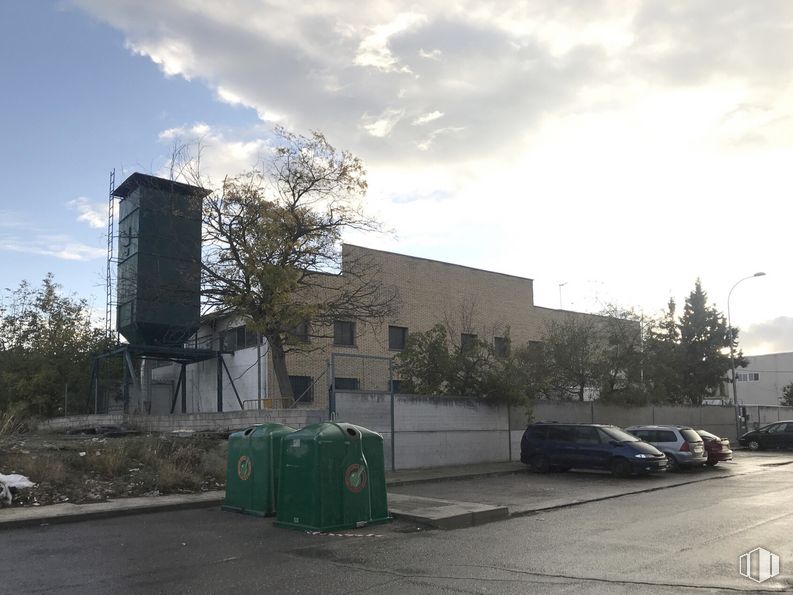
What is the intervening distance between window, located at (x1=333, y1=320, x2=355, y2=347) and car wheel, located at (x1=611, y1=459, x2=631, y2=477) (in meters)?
16.2

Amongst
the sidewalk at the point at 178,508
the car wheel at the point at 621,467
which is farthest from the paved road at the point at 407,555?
the car wheel at the point at 621,467

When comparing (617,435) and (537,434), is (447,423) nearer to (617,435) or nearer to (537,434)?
(537,434)

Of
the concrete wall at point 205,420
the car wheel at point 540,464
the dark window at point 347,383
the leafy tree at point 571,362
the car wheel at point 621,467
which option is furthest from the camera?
the dark window at point 347,383

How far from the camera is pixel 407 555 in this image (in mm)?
8945

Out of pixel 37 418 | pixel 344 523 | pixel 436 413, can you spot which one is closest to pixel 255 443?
pixel 344 523

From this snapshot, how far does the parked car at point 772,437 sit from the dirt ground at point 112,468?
89.7 ft

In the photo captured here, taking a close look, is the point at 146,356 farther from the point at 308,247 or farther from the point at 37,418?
the point at 308,247

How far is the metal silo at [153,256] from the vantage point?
29672mm

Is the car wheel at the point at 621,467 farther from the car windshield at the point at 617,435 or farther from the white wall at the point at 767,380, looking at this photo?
the white wall at the point at 767,380

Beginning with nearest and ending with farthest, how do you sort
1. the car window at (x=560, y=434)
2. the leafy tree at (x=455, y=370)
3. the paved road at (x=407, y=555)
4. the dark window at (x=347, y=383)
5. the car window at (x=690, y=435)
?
1. the paved road at (x=407, y=555)
2. the car window at (x=560, y=434)
3. the car window at (x=690, y=435)
4. the leafy tree at (x=455, y=370)
5. the dark window at (x=347, y=383)

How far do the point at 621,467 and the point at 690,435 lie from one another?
13.8 feet

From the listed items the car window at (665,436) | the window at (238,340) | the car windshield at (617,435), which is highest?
the window at (238,340)

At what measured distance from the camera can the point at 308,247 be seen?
24875 mm

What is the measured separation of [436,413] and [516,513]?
9.43 meters
